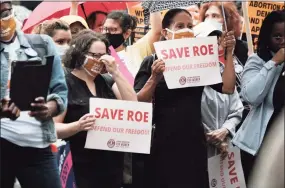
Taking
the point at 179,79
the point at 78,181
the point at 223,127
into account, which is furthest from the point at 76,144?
the point at 223,127

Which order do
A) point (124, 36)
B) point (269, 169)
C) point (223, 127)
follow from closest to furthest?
point (269, 169) → point (223, 127) → point (124, 36)

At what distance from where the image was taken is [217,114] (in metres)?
6.62

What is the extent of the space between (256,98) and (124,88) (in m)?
1.02

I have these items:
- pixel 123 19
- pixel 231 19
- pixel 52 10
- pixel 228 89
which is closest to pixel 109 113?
pixel 228 89

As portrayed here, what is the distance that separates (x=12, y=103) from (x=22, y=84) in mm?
121

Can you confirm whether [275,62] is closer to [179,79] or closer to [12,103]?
[179,79]

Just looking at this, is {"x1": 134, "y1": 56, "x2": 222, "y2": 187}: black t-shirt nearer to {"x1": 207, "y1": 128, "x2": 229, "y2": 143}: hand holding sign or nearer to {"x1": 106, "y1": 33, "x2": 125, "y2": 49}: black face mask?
{"x1": 207, "y1": 128, "x2": 229, "y2": 143}: hand holding sign

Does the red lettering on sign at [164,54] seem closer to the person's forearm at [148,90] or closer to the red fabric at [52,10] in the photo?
the person's forearm at [148,90]

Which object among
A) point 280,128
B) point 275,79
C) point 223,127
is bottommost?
point 223,127

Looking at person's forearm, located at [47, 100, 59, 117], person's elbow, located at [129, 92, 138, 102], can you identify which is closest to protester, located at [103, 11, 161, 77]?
person's elbow, located at [129, 92, 138, 102]

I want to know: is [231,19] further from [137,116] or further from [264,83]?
[137,116]

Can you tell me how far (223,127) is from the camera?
6594 mm

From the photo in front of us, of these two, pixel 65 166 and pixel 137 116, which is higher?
pixel 137 116

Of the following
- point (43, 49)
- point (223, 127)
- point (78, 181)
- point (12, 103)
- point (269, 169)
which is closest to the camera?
point (269, 169)
